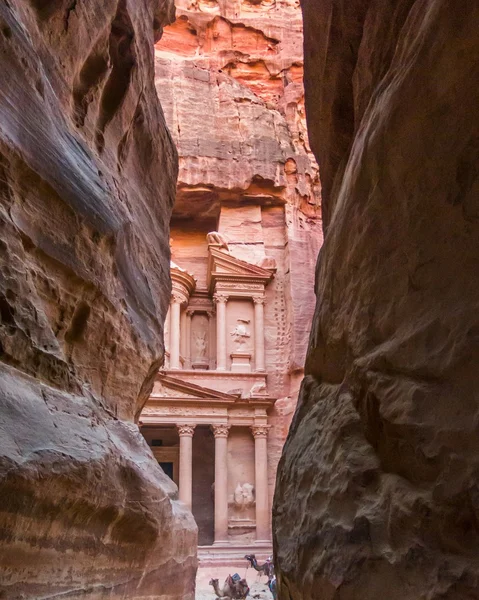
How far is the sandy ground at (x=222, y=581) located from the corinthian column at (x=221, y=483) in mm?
2628

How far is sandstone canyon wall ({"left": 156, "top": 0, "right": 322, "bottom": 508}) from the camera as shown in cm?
2744

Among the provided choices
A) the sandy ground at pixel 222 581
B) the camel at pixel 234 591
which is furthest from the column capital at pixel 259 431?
the camel at pixel 234 591

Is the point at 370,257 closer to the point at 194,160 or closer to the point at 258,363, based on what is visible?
the point at 258,363

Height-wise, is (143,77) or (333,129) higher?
(143,77)

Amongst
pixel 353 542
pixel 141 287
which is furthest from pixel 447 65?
pixel 141 287

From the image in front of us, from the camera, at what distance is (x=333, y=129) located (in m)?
4.86

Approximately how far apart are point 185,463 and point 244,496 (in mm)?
2668

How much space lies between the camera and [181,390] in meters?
23.8

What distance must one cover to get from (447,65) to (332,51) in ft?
8.55

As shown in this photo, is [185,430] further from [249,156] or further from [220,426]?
[249,156]

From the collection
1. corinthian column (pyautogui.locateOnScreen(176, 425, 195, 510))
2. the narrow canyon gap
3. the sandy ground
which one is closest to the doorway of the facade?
the narrow canyon gap

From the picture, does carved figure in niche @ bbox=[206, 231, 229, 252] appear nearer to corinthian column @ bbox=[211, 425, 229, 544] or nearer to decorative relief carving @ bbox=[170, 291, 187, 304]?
decorative relief carving @ bbox=[170, 291, 187, 304]

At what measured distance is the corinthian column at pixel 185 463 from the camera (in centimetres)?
2278

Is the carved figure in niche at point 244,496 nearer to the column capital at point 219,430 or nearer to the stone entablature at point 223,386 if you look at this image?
the stone entablature at point 223,386
